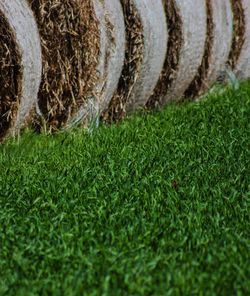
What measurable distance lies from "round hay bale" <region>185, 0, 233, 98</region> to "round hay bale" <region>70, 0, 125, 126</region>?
1.49m

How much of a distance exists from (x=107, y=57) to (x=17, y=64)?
3.54 feet

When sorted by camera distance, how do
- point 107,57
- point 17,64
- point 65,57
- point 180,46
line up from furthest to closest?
point 180,46 < point 107,57 < point 65,57 < point 17,64

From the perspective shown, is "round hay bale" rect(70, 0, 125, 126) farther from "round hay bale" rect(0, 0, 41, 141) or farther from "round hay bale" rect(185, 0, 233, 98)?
"round hay bale" rect(185, 0, 233, 98)

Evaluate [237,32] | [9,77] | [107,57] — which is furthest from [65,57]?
[237,32]

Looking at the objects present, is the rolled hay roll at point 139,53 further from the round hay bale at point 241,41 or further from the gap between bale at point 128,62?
the round hay bale at point 241,41

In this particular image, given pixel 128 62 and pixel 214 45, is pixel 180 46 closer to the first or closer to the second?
pixel 128 62

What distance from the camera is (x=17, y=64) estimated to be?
215 inches

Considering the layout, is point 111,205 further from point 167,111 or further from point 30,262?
point 167,111

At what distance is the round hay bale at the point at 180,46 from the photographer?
730 cm

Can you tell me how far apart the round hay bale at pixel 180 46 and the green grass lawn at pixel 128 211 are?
1.17 metres

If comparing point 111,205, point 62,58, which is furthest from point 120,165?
point 62,58

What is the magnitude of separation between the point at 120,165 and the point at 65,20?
141 centimetres

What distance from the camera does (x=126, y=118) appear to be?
6977 mm

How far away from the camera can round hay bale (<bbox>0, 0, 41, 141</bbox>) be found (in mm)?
5391
